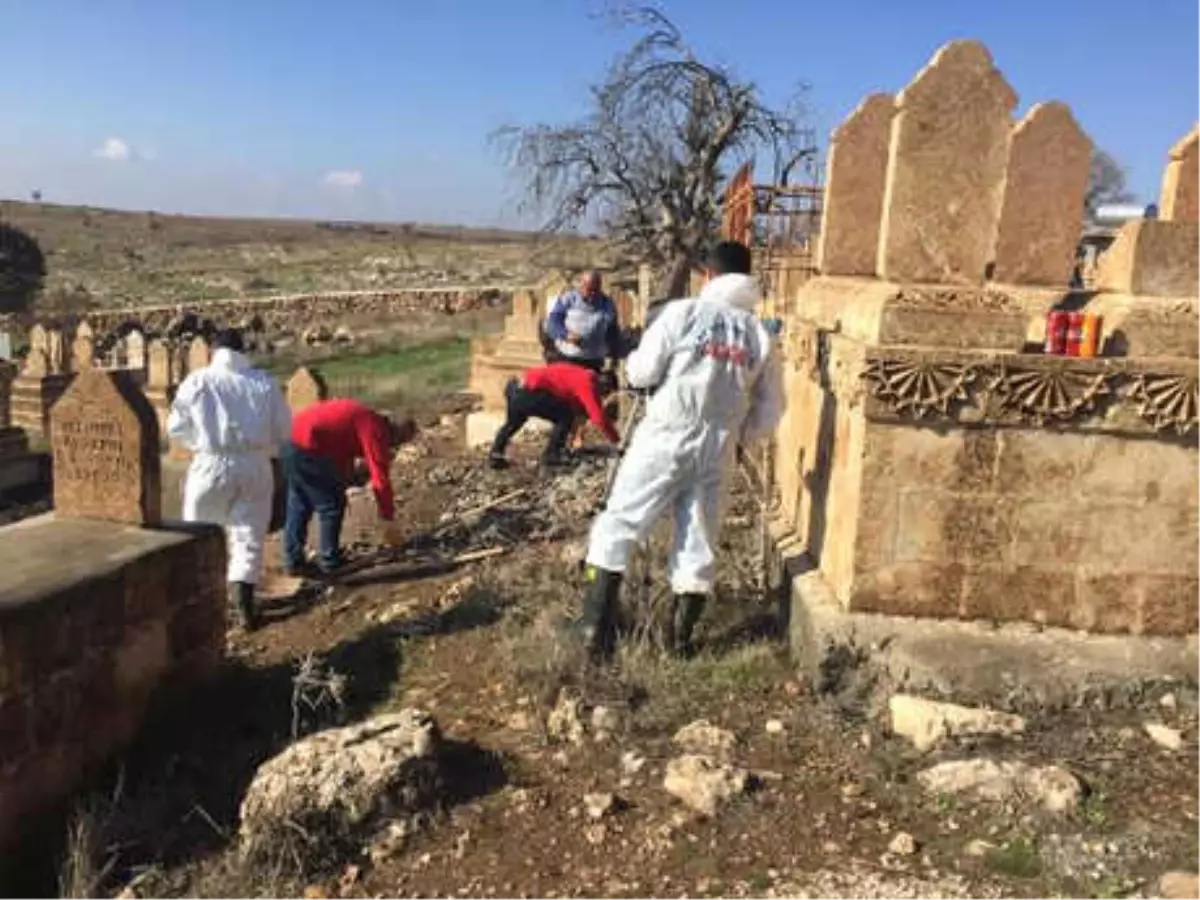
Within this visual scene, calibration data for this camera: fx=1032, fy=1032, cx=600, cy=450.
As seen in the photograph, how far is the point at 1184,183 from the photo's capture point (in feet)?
14.1

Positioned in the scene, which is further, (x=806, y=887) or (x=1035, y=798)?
(x=1035, y=798)

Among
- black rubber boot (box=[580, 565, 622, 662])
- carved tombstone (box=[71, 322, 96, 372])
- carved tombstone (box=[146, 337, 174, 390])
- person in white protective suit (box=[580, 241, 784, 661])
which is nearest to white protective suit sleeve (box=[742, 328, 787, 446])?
person in white protective suit (box=[580, 241, 784, 661])

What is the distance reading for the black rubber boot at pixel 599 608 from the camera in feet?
14.5

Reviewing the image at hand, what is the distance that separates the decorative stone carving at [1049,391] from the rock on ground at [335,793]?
8.21 ft

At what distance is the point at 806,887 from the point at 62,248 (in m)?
67.9

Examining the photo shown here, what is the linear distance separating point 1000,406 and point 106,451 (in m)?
3.94

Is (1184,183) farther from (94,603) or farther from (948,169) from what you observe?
(94,603)

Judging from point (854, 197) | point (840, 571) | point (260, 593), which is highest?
point (854, 197)

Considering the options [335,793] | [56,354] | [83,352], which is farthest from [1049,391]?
[56,354]

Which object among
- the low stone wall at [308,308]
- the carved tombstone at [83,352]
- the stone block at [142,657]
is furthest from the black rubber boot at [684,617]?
the low stone wall at [308,308]

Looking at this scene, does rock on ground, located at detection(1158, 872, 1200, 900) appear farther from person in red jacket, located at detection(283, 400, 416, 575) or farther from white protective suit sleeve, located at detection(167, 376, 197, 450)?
white protective suit sleeve, located at detection(167, 376, 197, 450)

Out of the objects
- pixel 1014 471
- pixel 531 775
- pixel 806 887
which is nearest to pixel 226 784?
pixel 531 775

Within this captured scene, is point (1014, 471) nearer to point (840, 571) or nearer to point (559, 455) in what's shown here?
point (840, 571)

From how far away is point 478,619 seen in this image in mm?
5312
